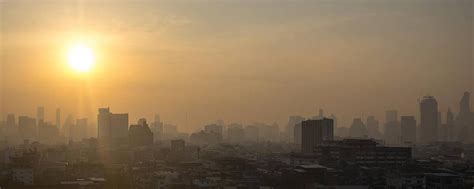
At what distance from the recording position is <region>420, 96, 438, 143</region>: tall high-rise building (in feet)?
113

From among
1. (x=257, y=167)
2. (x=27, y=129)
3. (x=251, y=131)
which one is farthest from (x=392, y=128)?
Result: (x=257, y=167)

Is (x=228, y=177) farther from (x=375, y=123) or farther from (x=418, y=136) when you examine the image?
(x=375, y=123)

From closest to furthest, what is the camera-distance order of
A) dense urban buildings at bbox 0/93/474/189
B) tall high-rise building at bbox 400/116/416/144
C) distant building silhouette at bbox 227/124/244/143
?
dense urban buildings at bbox 0/93/474/189, tall high-rise building at bbox 400/116/416/144, distant building silhouette at bbox 227/124/244/143

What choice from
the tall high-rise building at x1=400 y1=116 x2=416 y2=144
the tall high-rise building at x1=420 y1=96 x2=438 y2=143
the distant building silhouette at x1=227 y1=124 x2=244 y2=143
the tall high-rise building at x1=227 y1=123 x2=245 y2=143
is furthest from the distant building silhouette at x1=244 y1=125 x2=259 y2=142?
the tall high-rise building at x1=420 y1=96 x2=438 y2=143

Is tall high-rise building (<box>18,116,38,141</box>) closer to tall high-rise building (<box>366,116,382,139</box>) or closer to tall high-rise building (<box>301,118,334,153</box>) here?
tall high-rise building (<box>301,118,334,153</box>)

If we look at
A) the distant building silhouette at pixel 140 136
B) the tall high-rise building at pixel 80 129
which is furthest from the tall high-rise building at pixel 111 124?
the tall high-rise building at pixel 80 129

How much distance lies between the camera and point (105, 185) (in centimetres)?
1350

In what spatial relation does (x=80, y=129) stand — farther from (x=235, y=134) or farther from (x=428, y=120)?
(x=428, y=120)

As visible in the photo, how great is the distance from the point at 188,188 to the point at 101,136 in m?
22.9

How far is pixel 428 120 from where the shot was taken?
37531 mm

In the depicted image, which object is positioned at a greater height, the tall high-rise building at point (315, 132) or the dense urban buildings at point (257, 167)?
the tall high-rise building at point (315, 132)

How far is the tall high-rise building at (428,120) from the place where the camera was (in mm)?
34469

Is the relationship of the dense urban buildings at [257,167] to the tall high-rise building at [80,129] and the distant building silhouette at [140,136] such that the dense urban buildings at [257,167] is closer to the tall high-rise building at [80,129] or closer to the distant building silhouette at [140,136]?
the distant building silhouette at [140,136]

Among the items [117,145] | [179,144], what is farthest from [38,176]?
[117,145]
